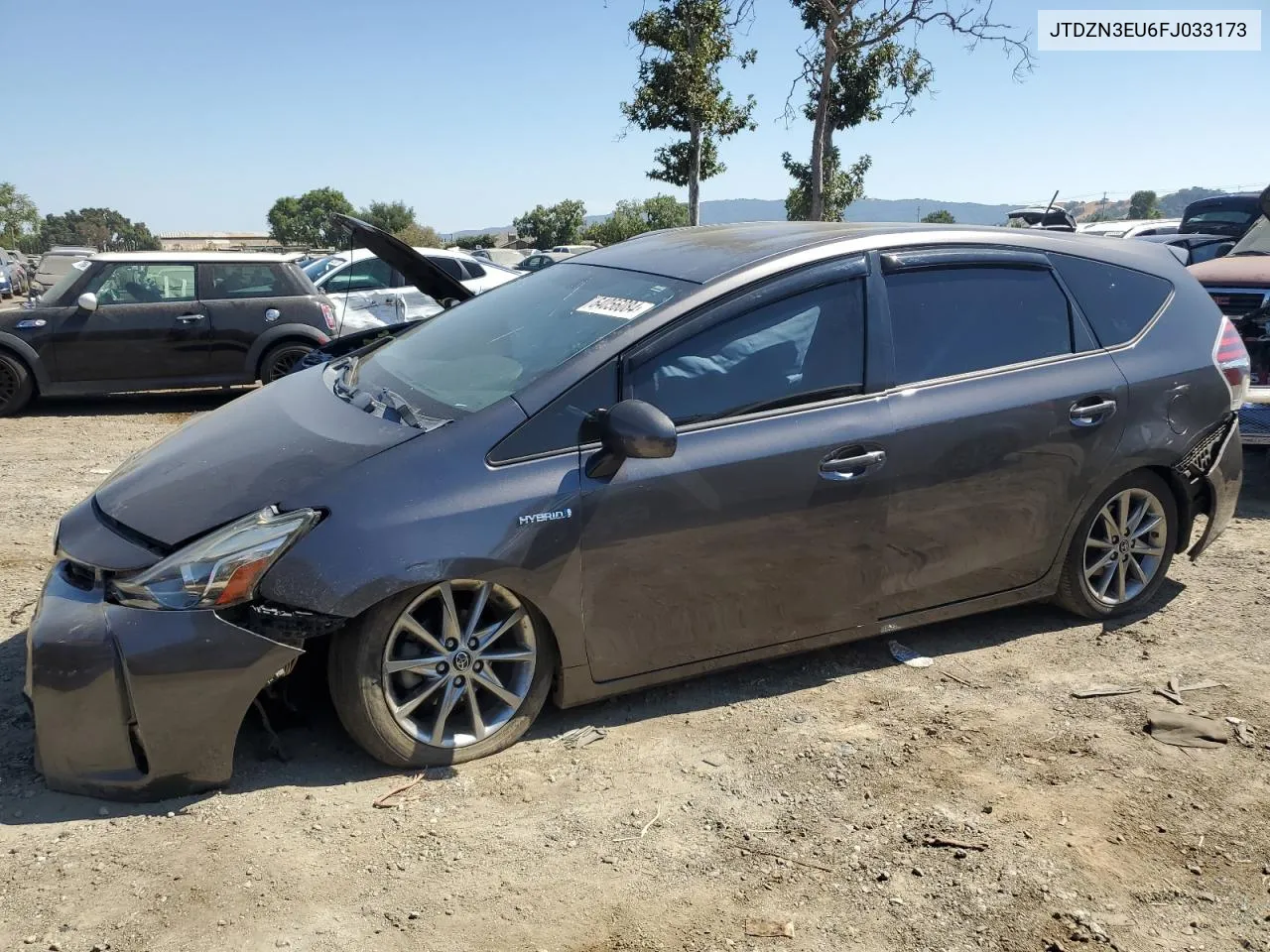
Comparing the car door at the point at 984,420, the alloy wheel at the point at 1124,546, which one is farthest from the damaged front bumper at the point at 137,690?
the alloy wheel at the point at 1124,546

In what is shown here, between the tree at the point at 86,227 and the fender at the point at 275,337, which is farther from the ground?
the tree at the point at 86,227

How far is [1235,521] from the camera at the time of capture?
6332 mm

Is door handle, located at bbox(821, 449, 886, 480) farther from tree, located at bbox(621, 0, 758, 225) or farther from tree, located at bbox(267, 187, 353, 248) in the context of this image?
tree, located at bbox(267, 187, 353, 248)

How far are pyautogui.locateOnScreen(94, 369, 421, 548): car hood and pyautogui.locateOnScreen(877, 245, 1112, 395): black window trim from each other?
1.95 metres

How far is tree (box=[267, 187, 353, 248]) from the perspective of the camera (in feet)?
320

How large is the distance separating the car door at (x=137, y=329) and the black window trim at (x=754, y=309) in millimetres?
8088

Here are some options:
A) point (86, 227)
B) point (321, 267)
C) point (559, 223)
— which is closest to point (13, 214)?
point (86, 227)

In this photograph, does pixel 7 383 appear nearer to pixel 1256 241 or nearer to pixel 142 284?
pixel 142 284

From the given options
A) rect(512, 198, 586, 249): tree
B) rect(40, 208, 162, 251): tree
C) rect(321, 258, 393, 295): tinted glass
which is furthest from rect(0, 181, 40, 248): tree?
rect(321, 258, 393, 295): tinted glass

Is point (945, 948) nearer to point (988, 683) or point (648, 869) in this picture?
point (648, 869)

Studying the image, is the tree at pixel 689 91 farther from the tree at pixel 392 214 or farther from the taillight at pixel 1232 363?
the tree at pixel 392 214

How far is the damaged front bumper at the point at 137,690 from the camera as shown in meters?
2.97

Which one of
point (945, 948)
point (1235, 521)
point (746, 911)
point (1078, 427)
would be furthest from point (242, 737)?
point (1235, 521)

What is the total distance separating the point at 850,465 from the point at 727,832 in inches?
54.7
